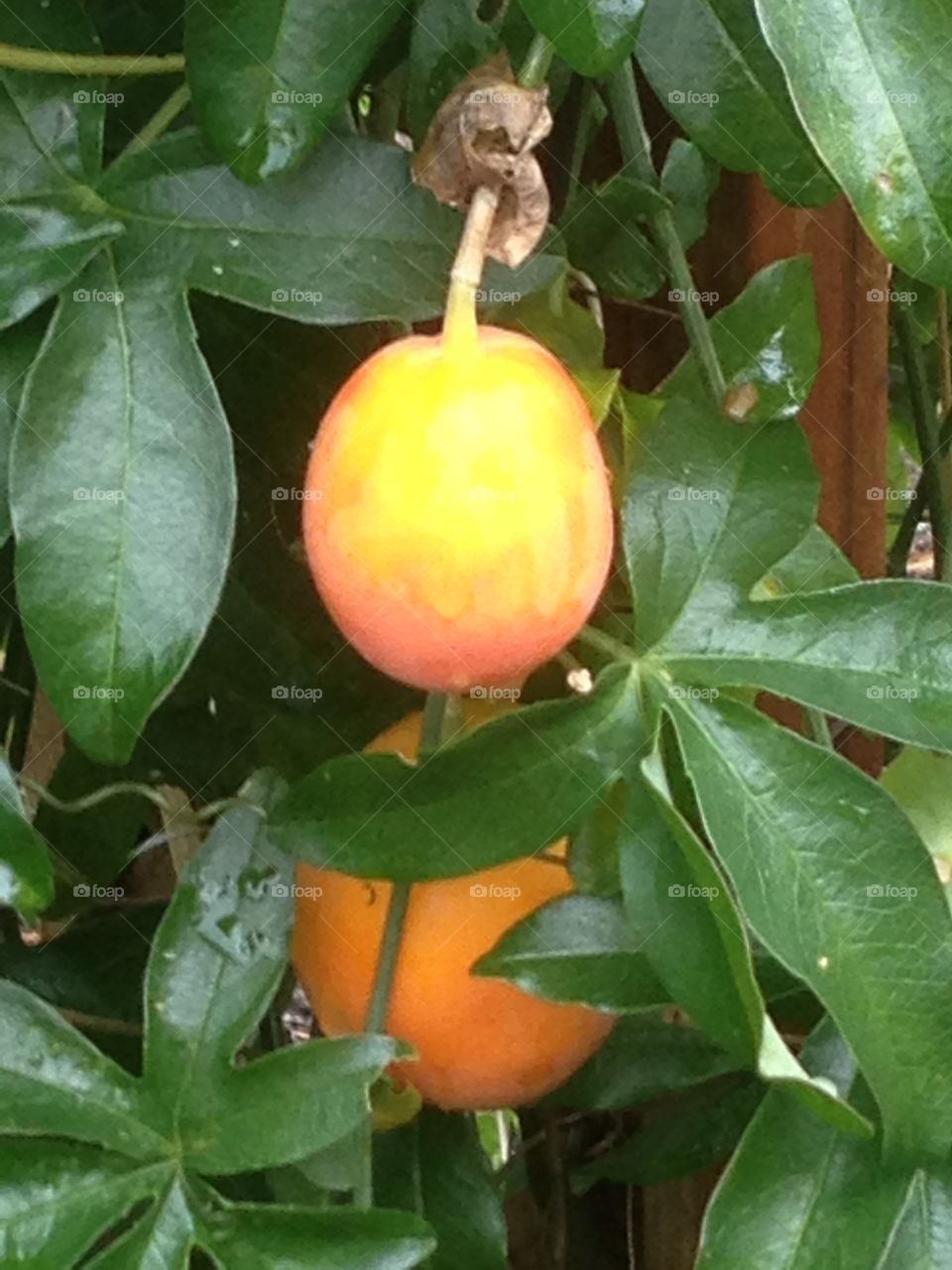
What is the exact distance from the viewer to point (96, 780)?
0.69 m

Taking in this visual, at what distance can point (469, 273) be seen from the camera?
18.3 inches

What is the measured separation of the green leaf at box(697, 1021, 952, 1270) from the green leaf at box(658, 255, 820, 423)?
0.84 ft

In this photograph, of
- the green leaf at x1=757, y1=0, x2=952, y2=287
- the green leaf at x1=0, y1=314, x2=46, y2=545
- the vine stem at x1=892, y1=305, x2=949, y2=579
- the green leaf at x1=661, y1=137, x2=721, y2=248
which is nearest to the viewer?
the green leaf at x1=757, y1=0, x2=952, y2=287

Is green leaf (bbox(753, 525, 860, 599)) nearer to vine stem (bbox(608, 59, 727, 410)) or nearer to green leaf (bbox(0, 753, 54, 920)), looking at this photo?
vine stem (bbox(608, 59, 727, 410))

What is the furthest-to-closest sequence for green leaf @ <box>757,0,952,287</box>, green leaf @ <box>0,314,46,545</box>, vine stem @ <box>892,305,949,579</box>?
vine stem @ <box>892,305,949,579</box>, green leaf @ <box>0,314,46,545</box>, green leaf @ <box>757,0,952,287</box>

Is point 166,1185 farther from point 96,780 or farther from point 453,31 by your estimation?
point 453,31

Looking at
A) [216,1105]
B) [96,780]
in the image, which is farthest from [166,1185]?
[96,780]
